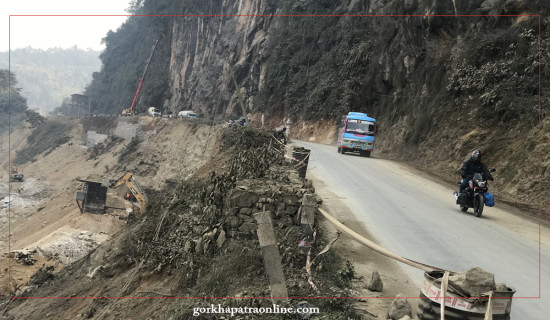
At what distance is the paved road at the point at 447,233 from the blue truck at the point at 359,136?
374 inches

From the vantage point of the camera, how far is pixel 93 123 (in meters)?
70.0

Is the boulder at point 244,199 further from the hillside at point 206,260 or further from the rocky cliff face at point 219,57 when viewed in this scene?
the rocky cliff face at point 219,57

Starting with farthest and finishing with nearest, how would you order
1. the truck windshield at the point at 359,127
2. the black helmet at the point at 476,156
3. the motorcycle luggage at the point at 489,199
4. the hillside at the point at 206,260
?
the truck windshield at the point at 359,127
the black helmet at the point at 476,156
the motorcycle luggage at the point at 489,199
the hillside at the point at 206,260

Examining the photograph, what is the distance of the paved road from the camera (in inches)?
265

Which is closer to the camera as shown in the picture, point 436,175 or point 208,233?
point 208,233

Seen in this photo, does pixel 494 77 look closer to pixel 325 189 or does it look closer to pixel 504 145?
pixel 504 145

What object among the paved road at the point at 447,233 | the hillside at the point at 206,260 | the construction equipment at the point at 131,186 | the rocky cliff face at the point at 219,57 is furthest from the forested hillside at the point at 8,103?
the paved road at the point at 447,233

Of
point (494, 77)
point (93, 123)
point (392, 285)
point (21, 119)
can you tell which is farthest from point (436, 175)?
point (21, 119)

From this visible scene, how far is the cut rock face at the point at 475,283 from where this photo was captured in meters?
3.99

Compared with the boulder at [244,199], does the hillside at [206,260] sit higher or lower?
lower

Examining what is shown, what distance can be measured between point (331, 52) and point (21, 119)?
3192 inches

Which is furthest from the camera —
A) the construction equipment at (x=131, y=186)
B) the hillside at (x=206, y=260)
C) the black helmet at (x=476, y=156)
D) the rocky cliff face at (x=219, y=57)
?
the rocky cliff face at (x=219, y=57)

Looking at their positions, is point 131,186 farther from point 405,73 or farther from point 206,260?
point 206,260

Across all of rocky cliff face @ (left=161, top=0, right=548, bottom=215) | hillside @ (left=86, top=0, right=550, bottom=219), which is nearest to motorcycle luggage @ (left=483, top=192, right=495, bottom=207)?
hillside @ (left=86, top=0, right=550, bottom=219)
